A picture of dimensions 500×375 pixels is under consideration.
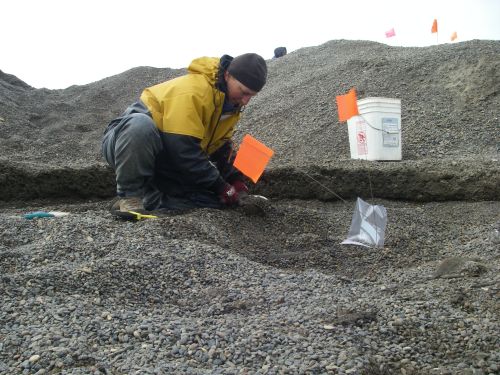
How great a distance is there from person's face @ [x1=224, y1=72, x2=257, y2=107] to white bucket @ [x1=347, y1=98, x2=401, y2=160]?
131 centimetres

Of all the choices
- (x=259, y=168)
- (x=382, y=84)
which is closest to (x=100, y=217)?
(x=259, y=168)

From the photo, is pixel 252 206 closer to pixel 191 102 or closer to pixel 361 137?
pixel 191 102

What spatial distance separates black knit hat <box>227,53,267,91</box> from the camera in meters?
2.85

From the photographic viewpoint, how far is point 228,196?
3150mm

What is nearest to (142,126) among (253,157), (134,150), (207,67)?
(134,150)

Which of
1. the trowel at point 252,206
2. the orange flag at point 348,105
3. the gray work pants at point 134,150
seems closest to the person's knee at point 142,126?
the gray work pants at point 134,150

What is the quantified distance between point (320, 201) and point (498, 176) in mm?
1237

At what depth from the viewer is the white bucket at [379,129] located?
3.95 meters

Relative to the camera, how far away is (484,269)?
6.38ft

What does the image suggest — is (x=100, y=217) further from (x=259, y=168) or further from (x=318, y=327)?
(x=318, y=327)

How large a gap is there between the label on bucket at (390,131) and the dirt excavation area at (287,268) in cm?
25

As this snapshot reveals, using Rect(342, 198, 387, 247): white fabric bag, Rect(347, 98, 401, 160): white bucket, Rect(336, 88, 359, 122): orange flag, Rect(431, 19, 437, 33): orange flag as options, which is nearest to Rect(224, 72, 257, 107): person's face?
Rect(336, 88, 359, 122): orange flag

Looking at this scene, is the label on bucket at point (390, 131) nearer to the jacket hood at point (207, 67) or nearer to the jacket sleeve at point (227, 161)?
the jacket sleeve at point (227, 161)

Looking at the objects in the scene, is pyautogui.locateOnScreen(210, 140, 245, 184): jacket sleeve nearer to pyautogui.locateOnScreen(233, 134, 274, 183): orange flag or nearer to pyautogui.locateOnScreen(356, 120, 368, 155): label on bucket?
pyautogui.locateOnScreen(233, 134, 274, 183): orange flag
